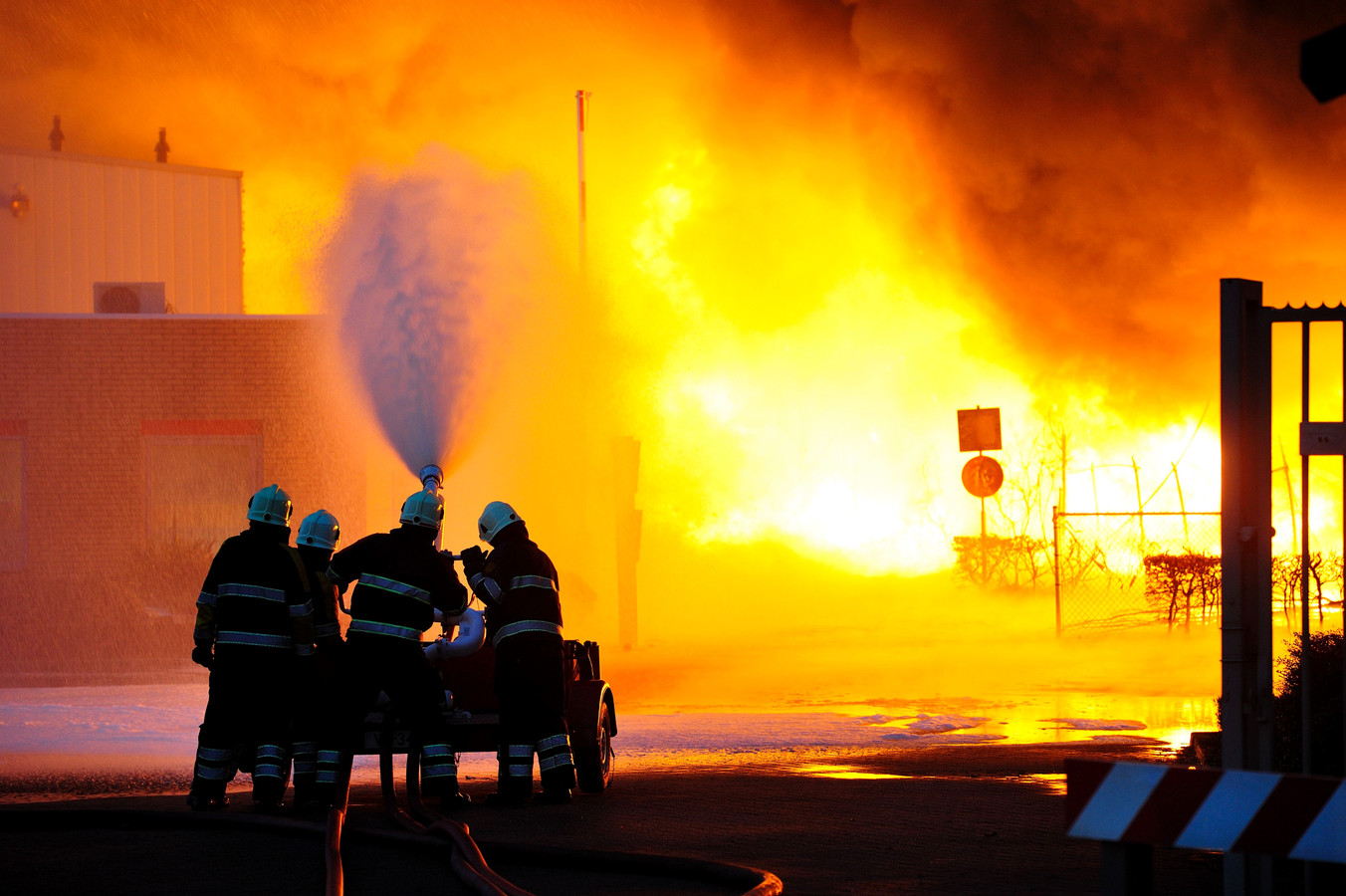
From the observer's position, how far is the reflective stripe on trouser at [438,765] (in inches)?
277

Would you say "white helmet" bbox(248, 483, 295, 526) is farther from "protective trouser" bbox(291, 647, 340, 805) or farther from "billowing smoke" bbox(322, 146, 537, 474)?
"billowing smoke" bbox(322, 146, 537, 474)

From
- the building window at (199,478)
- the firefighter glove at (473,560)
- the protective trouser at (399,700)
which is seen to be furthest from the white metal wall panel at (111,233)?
the protective trouser at (399,700)

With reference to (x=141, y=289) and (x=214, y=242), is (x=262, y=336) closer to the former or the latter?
(x=141, y=289)

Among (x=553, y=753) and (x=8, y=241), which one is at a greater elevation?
(x=8, y=241)

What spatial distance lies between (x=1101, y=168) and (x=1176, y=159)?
1.27 metres

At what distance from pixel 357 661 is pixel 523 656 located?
821mm

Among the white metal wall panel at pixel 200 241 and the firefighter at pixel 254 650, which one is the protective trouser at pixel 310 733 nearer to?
the firefighter at pixel 254 650

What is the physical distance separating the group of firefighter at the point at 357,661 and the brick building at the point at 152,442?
36.0ft

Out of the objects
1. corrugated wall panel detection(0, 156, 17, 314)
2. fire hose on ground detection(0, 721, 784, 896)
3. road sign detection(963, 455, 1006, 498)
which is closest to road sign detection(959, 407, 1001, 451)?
road sign detection(963, 455, 1006, 498)

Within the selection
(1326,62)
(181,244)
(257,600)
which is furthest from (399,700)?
(181,244)

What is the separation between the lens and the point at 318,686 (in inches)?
291

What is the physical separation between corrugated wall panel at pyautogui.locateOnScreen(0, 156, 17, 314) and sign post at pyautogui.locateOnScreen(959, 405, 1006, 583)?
1618 cm

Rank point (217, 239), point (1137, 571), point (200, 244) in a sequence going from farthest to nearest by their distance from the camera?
point (217, 239) → point (200, 244) → point (1137, 571)

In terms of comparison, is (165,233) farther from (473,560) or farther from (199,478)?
(473,560)
